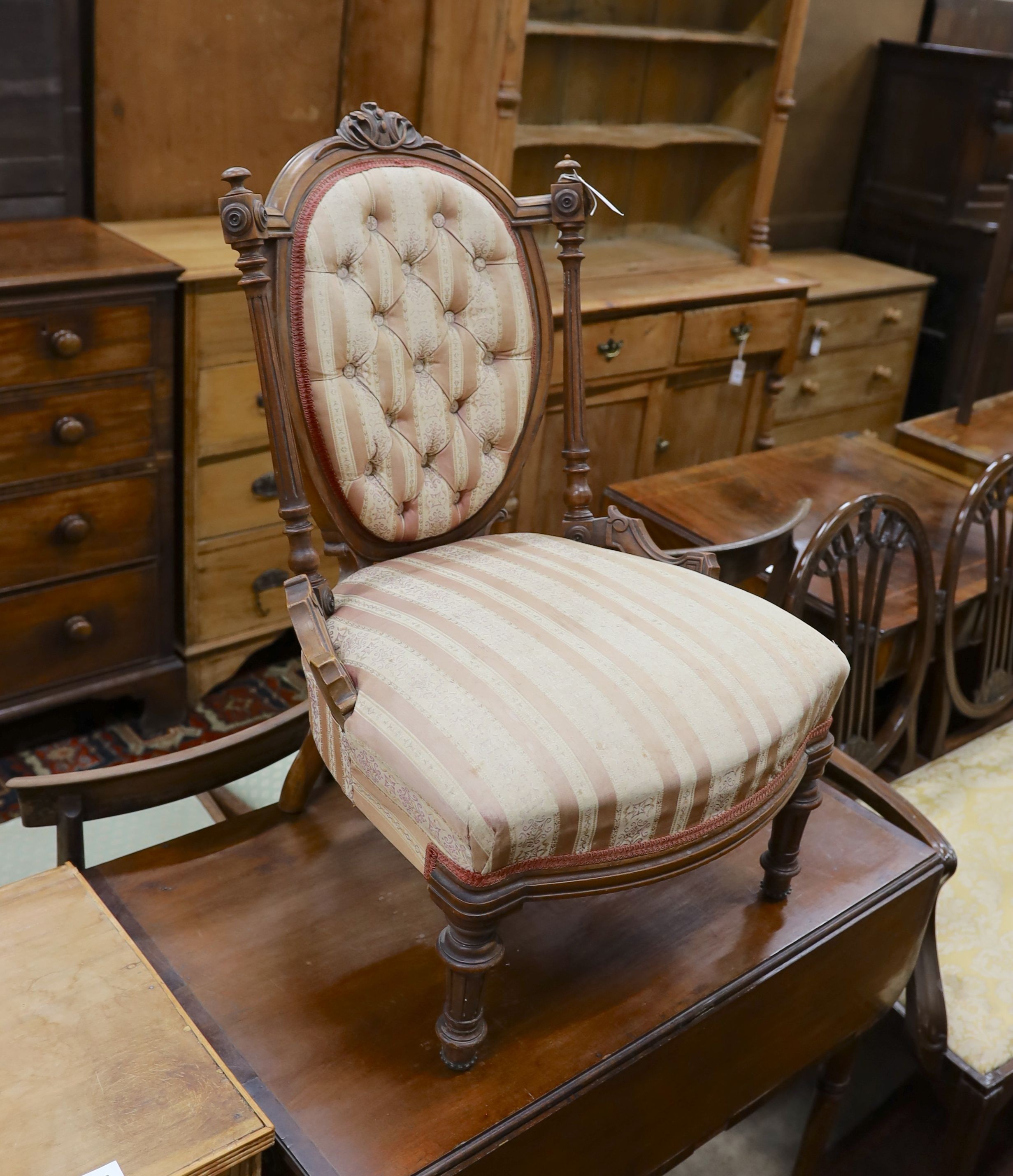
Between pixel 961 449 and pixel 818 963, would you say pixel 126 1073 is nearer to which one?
pixel 818 963

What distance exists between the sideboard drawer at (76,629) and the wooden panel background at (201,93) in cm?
77

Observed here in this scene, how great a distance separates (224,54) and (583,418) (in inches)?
60.9

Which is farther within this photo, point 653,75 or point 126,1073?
point 653,75

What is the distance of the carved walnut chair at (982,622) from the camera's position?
75.1 inches

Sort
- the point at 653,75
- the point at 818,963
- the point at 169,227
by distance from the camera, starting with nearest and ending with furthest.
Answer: the point at 818,963 → the point at 169,227 → the point at 653,75

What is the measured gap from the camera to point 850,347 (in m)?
3.53

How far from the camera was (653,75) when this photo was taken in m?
3.14

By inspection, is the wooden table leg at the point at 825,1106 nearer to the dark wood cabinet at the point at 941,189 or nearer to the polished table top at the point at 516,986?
the polished table top at the point at 516,986

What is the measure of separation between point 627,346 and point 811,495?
71 cm

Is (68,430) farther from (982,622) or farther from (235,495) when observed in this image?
(982,622)

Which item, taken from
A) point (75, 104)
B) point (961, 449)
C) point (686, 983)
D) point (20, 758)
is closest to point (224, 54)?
point (75, 104)

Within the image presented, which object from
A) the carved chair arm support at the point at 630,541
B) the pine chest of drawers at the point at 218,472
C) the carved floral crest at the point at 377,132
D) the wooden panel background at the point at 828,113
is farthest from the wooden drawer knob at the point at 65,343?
the wooden panel background at the point at 828,113

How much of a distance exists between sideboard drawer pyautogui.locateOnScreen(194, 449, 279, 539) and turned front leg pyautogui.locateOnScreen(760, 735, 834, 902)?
54.5 inches

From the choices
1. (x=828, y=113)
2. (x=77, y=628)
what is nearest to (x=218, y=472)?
(x=77, y=628)
